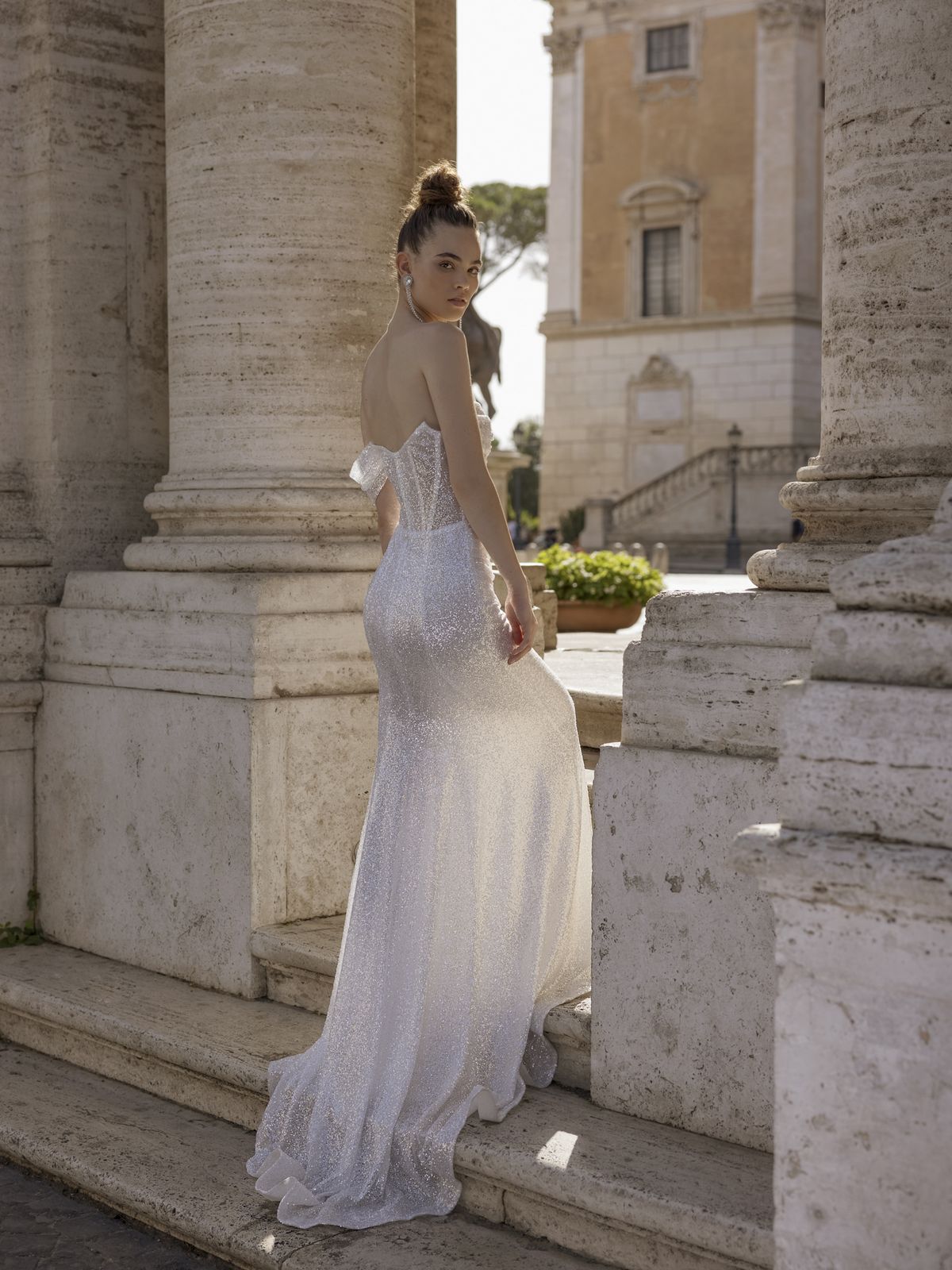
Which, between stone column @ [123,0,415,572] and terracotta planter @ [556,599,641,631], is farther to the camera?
terracotta planter @ [556,599,641,631]

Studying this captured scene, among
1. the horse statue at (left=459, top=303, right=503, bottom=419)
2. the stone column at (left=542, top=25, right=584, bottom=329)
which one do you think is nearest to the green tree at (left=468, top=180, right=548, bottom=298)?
the stone column at (left=542, top=25, right=584, bottom=329)

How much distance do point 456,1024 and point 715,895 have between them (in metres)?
0.70

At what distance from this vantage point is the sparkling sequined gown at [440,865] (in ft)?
11.6

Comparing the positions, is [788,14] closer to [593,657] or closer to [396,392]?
[593,657]

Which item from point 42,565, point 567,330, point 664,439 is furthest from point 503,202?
point 42,565

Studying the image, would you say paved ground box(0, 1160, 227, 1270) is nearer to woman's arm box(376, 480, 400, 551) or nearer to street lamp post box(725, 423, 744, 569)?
woman's arm box(376, 480, 400, 551)

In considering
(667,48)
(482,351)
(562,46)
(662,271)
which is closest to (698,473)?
(662,271)

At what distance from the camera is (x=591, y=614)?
11461 millimetres

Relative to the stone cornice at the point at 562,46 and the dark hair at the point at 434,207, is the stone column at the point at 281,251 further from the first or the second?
the stone cornice at the point at 562,46

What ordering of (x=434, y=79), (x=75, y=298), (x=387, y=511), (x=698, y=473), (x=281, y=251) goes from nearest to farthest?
(x=387, y=511)
(x=281, y=251)
(x=75, y=298)
(x=434, y=79)
(x=698, y=473)

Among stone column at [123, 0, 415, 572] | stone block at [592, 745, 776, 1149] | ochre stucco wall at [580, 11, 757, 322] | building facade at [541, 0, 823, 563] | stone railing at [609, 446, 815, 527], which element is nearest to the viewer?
stone block at [592, 745, 776, 1149]

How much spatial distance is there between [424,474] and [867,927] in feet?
5.58

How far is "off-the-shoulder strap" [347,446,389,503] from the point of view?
371 cm

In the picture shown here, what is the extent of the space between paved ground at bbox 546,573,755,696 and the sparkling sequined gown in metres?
1.20
